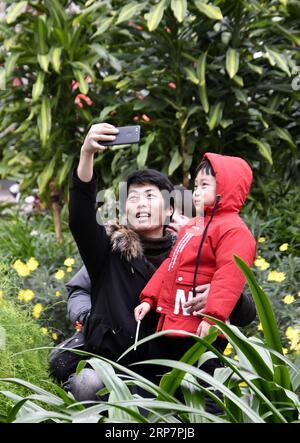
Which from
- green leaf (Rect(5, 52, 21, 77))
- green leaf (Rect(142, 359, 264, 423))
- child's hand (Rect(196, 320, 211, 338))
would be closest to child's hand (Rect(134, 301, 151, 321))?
child's hand (Rect(196, 320, 211, 338))

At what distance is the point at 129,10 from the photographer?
22.8ft

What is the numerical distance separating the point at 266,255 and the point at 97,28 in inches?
88.3

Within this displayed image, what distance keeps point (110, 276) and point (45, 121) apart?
2903 mm

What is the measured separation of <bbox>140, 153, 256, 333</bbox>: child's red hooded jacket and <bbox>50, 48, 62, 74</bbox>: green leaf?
2.93 m

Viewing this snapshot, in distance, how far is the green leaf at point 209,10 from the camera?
22.0ft

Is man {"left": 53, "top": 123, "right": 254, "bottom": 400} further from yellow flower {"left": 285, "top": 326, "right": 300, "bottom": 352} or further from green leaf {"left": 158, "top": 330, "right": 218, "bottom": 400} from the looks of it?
green leaf {"left": 158, "top": 330, "right": 218, "bottom": 400}

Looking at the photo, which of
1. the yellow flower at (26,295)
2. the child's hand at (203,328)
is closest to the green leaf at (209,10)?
the yellow flower at (26,295)

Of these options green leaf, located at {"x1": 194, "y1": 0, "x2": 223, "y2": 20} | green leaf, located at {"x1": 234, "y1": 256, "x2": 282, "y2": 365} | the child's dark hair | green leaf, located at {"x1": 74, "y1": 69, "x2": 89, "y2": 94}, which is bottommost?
green leaf, located at {"x1": 234, "y1": 256, "x2": 282, "y2": 365}

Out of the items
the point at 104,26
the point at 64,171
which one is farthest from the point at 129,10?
the point at 64,171

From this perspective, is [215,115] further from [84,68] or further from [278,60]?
[84,68]

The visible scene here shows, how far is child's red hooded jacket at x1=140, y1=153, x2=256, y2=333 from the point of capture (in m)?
3.96

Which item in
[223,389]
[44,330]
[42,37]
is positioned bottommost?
[44,330]

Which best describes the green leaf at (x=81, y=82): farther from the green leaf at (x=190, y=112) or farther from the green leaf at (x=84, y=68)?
the green leaf at (x=190, y=112)
